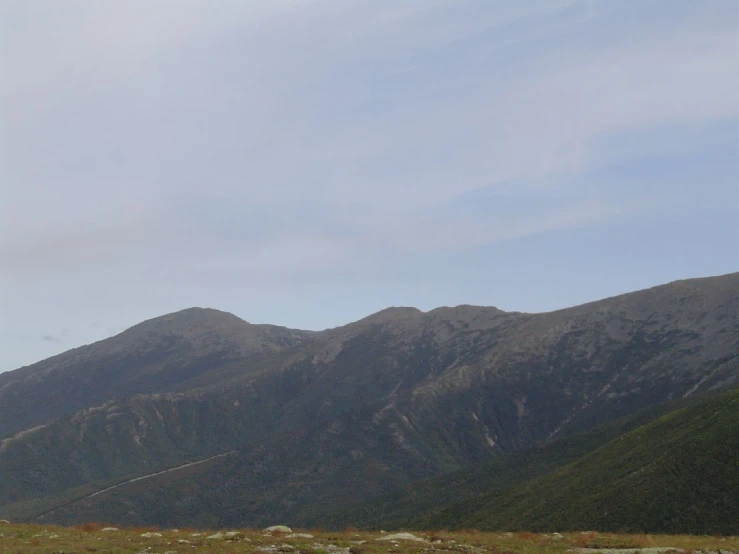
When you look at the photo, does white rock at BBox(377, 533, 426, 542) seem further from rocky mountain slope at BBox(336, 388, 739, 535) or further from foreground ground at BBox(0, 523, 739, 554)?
rocky mountain slope at BBox(336, 388, 739, 535)

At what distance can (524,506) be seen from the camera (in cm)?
13150

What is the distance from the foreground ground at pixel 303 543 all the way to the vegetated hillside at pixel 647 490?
43.7m

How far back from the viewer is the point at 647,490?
108062 millimetres

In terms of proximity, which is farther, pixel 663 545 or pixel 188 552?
pixel 663 545

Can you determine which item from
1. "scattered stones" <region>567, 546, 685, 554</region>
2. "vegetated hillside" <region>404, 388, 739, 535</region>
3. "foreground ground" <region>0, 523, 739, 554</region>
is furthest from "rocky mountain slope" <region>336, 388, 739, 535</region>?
"scattered stones" <region>567, 546, 685, 554</region>

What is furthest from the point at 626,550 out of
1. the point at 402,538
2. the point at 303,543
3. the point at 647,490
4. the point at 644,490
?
the point at 644,490

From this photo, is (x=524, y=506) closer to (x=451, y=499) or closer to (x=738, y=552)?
(x=451, y=499)

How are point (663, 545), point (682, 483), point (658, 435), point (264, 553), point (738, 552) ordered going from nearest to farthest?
point (264, 553), point (738, 552), point (663, 545), point (682, 483), point (658, 435)

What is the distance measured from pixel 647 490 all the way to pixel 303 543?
75125 millimetres

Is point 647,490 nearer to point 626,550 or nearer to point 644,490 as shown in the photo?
point 644,490

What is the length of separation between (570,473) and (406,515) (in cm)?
4933

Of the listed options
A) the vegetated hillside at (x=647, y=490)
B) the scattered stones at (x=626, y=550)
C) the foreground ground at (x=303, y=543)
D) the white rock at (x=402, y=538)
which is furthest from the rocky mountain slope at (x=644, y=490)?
the white rock at (x=402, y=538)

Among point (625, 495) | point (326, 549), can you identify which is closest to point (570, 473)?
point (625, 495)

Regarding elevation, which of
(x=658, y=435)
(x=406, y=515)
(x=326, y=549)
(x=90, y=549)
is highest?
(x=90, y=549)
